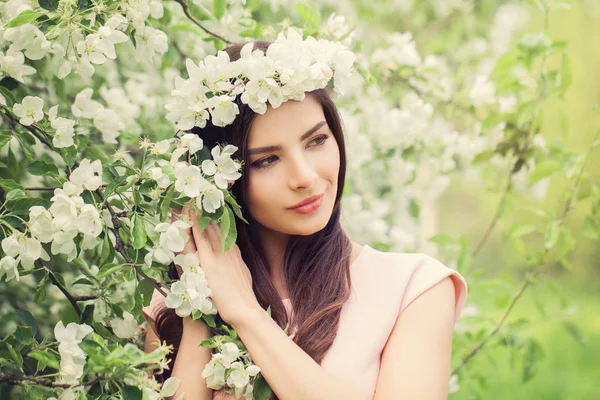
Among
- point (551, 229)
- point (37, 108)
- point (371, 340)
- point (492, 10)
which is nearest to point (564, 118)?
point (551, 229)

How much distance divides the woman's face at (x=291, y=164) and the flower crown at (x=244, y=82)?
7 cm

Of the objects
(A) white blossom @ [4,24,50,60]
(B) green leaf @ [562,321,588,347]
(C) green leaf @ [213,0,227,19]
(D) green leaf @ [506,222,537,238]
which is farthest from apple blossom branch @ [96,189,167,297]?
(B) green leaf @ [562,321,588,347]

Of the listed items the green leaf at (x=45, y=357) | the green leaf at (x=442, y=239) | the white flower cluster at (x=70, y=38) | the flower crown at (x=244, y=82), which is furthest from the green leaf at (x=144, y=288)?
the green leaf at (x=442, y=239)

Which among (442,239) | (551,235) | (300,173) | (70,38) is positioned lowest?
(442,239)

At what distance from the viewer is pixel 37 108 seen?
166 centimetres

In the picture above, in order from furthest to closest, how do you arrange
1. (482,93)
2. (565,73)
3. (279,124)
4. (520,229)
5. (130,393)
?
1. (482,93)
2. (520,229)
3. (565,73)
4. (279,124)
5. (130,393)

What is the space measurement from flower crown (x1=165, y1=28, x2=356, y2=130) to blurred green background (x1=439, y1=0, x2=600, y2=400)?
4.25 ft

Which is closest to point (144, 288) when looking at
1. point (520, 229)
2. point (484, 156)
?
point (520, 229)

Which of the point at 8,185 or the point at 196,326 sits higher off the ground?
the point at 8,185

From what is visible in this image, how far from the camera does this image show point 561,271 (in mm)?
11594

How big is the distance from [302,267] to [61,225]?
693 millimetres

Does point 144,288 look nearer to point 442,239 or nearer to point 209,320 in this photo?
point 209,320

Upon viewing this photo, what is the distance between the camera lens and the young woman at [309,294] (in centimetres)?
165

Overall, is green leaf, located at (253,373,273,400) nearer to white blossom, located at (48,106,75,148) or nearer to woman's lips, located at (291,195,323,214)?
woman's lips, located at (291,195,323,214)
